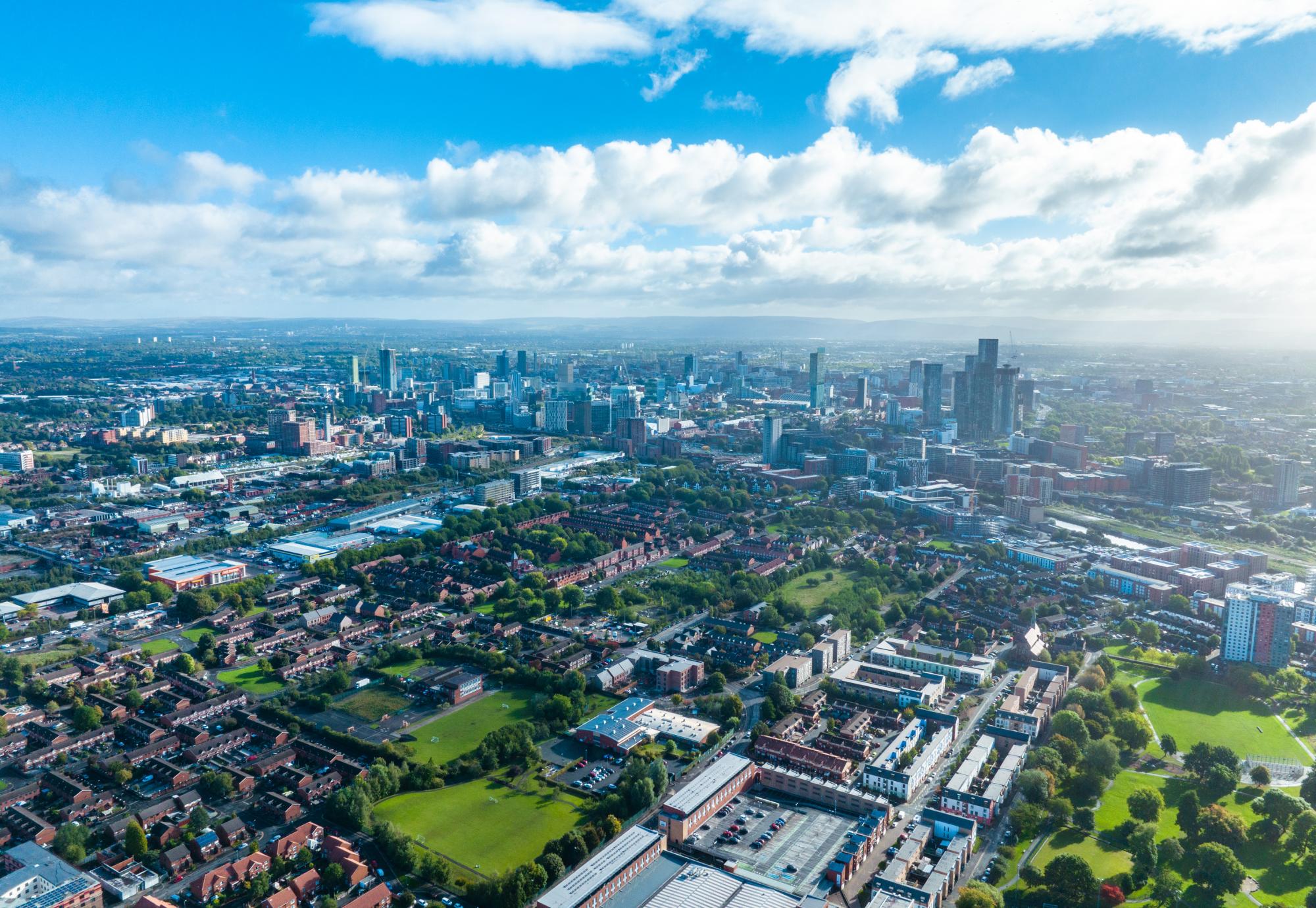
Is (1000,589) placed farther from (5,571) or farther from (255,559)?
(5,571)

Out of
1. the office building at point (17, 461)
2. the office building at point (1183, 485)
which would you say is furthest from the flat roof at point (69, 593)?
the office building at point (1183, 485)

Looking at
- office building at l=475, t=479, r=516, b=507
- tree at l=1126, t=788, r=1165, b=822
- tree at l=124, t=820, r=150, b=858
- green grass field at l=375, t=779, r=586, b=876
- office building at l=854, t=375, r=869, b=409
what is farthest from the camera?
office building at l=854, t=375, r=869, b=409

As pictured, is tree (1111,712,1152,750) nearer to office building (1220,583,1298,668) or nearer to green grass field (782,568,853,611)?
office building (1220,583,1298,668)

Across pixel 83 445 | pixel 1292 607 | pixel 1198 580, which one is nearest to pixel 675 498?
pixel 1198 580

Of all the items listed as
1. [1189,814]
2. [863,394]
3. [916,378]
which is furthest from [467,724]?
Result: [916,378]

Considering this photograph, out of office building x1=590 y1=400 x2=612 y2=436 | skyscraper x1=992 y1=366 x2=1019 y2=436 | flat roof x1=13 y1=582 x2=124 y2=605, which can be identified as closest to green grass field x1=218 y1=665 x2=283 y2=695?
flat roof x1=13 y1=582 x2=124 y2=605

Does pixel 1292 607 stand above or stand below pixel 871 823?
above
